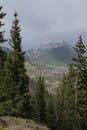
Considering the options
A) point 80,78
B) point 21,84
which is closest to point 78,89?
point 80,78

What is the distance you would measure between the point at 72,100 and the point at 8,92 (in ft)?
57.5

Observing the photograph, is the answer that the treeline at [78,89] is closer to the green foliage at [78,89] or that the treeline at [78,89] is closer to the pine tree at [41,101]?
the green foliage at [78,89]

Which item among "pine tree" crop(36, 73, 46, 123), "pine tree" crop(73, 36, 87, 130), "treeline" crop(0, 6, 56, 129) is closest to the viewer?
"treeline" crop(0, 6, 56, 129)

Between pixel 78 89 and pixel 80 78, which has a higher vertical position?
pixel 80 78

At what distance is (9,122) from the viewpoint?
29.3m

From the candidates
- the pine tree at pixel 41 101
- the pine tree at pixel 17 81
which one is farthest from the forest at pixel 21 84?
the pine tree at pixel 41 101

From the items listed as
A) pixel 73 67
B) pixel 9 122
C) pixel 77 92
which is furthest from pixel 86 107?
pixel 9 122

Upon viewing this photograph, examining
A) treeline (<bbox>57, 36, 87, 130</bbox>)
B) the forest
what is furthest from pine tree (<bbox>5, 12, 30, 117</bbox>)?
treeline (<bbox>57, 36, 87, 130</bbox>)

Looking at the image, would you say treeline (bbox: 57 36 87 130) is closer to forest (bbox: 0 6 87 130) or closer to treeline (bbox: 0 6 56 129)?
forest (bbox: 0 6 87 130)

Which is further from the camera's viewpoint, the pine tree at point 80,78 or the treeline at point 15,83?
the pine tree at point 80,78

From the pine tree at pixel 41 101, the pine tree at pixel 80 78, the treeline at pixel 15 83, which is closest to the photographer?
the treeline at pixel 15 83

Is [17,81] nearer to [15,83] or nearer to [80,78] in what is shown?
[15,83]

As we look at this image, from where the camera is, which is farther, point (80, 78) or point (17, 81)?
point (80, 78)

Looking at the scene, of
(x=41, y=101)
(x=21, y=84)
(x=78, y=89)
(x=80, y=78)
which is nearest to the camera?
(x=21, y=84)
